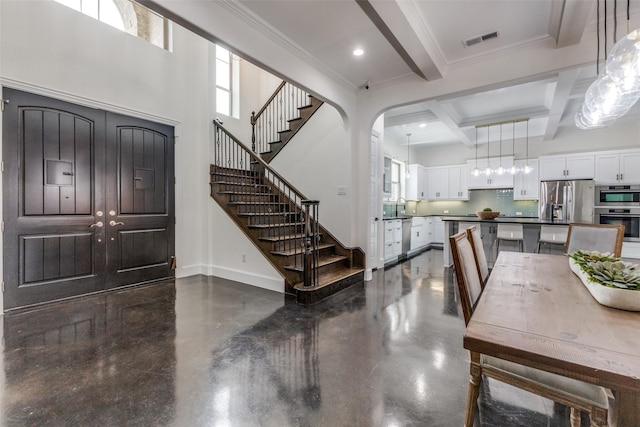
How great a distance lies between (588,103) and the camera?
2.56 meters

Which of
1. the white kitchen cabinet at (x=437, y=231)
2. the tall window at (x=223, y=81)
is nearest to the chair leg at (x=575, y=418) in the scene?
the tall window at (x=223, y=81)

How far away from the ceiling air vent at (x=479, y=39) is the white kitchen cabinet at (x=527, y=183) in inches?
201

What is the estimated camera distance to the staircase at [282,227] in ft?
12.3

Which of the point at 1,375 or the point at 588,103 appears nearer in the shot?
the point at 1,375

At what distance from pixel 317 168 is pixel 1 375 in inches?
163

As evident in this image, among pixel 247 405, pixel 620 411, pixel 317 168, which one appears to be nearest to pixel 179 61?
pixel 317 168

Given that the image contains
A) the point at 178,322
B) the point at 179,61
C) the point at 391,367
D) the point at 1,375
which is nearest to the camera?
the point at 1,375

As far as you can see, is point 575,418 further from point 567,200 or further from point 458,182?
point 458,182

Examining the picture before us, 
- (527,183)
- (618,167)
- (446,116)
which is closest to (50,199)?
(446,116)

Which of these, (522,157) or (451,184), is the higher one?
(522,157)

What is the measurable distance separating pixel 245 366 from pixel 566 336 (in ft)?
6.38

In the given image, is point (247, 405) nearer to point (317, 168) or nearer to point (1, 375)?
point (1, 375)

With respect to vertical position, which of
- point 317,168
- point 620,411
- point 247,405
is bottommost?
point 247,405

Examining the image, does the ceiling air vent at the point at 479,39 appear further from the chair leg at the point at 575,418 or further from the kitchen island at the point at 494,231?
the chair leg at the point at 575,418
